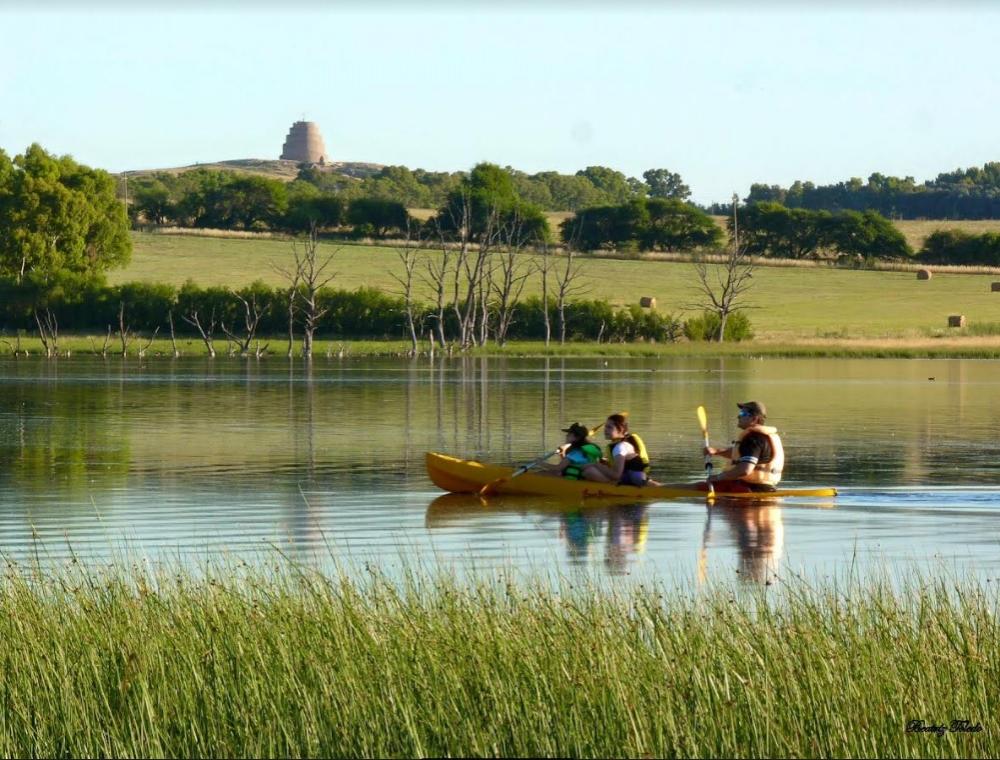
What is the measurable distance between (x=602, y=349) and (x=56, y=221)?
1351 inches

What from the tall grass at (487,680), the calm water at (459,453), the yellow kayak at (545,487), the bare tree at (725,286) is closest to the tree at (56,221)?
the bare tree at (725,286)

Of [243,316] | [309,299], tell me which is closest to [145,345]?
[243,316]

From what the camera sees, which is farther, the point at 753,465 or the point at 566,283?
the point at 566,283

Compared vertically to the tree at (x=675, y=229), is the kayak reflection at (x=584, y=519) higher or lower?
lower

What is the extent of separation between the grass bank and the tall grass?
7793cm

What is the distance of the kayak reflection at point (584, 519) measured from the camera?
19.3 meters

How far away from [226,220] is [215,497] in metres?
119

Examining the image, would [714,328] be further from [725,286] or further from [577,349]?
[577,349]

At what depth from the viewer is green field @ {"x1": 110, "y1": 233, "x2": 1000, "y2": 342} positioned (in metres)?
101

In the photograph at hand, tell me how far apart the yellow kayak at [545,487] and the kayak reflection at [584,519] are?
0.63 ft

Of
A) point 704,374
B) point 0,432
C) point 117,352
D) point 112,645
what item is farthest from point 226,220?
point 112,645

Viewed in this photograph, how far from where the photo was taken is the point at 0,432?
38062mm

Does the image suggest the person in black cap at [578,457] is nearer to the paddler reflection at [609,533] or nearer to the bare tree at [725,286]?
the paddler reflection at [609,533]

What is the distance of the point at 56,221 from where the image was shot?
100 meters
